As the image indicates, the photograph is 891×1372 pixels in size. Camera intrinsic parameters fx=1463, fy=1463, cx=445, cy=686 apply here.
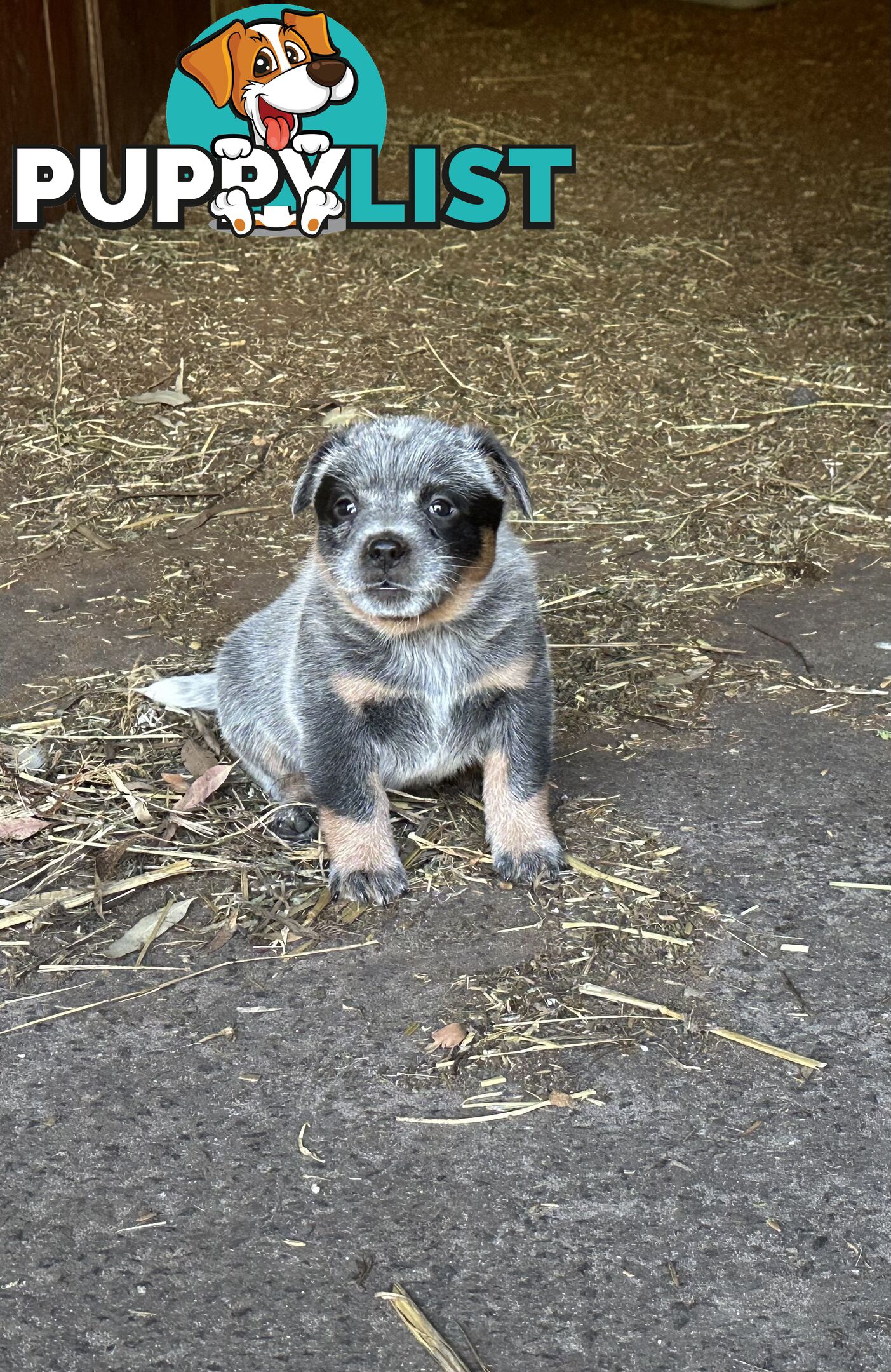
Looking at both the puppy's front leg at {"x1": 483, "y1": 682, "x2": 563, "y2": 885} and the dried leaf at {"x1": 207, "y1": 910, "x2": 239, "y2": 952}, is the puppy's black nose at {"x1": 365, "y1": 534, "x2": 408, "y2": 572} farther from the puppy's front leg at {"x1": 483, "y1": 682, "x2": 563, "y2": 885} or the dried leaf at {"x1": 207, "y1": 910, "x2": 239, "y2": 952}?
the dried leaf at {"x1": 207, "y1": 910, "x2": 239, "y2": 952}

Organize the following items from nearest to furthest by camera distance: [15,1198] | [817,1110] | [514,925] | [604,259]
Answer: [15,1198] < [817,1110] < [514,925] < [604,259]

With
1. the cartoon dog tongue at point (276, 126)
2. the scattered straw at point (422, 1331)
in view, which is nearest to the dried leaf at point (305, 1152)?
the scattered straw at point (422, 1331)

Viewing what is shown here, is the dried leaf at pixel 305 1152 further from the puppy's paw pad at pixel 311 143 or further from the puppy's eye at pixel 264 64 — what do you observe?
the puppy's eye at pixel 264 64

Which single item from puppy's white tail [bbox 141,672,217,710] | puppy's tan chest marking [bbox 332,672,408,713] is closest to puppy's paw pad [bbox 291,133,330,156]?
puppy's white tail [bbox 141,672,217,710]

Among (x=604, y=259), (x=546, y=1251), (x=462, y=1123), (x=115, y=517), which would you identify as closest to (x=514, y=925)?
(x=462, y=1123)

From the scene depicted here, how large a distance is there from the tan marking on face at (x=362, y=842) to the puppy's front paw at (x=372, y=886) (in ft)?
0.05

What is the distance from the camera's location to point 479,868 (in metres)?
4.50

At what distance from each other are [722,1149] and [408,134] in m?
9.33

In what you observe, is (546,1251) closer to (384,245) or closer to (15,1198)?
(15,1198)

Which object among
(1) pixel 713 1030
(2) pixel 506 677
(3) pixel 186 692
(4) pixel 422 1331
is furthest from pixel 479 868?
(4) pixel 422 1331

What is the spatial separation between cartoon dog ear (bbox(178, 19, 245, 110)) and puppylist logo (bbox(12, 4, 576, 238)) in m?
0.01

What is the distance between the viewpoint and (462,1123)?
3.51 metres

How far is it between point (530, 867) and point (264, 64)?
7.04m

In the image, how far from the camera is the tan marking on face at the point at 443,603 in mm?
4176
